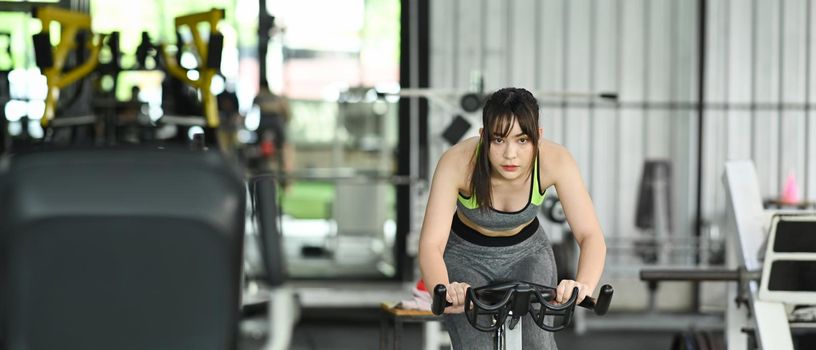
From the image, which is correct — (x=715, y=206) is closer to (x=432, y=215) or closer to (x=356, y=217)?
(x=356, y=217)

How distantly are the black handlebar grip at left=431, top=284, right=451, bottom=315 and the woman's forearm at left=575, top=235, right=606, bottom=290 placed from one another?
389 millimetres

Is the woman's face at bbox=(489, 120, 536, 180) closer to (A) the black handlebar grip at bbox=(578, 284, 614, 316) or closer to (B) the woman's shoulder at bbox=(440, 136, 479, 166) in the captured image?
(B) the woman's shoulder at bbox=(440, 136, 479, 166)

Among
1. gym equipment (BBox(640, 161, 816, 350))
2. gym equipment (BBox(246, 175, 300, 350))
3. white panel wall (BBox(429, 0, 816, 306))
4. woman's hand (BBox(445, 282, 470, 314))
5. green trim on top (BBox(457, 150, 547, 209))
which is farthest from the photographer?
white panel wall (BBox(429, 0, 816, 306))

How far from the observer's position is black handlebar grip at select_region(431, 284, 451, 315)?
9.18 feet

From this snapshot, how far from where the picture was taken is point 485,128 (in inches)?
122

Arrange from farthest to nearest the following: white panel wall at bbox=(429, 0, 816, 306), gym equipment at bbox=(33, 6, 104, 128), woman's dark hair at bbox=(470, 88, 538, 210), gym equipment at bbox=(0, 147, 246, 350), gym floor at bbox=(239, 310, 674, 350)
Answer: white panel wall at bbox=(429, 0, 816, 306), gym floor at bbox=(239, 310, 674, 350), gym equipment at bbox=(33, 6, 104, 128), woman's dark hair at bbox=(470, 88, 538, 210), gym equipment at bbox=(0, 147, 246, 350)

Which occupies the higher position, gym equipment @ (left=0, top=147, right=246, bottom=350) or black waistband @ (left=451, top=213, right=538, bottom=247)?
gym equipment @ (left=0, top=147, right=246, bottom=350)

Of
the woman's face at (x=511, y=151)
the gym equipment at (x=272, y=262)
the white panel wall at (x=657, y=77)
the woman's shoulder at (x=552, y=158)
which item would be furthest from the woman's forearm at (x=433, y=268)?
the white panel wall at (x=657, y=77)

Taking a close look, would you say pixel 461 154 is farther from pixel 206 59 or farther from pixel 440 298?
pixel 206 59

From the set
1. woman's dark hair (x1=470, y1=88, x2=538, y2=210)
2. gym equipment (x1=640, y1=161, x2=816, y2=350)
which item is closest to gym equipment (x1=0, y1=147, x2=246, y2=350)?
woman's dark hair (x1=470, y1=88, x2=538, y2=210)

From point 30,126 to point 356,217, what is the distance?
7.33ft

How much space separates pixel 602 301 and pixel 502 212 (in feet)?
1.55

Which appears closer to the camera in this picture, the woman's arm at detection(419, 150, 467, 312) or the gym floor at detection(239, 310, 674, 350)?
the woman's arm at detection(419, 150, 467, 312)

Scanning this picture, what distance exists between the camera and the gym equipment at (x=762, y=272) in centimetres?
415
